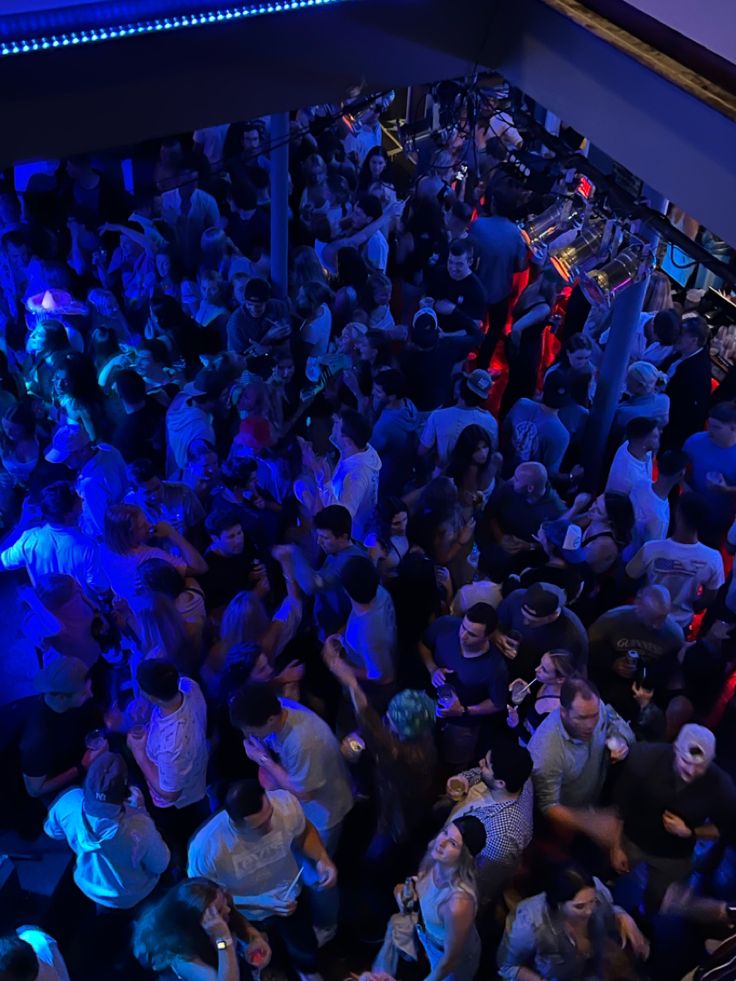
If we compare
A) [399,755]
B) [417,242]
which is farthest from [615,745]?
[417,242]

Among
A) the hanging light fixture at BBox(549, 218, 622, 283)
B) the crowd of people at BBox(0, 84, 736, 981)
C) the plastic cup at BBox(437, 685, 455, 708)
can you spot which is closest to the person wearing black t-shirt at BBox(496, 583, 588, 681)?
the crowd of people at BBox(0, 84, 736, 981)

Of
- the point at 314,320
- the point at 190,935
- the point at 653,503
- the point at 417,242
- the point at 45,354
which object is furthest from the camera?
the point at 417,242

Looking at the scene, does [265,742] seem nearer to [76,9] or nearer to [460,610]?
[460,610]

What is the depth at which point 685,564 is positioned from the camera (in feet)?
11.4

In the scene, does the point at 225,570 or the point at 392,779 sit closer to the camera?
the point at 392,779

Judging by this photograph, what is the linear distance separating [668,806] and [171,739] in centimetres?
148

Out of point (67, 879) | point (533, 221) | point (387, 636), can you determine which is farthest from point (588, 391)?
point (67, 879)

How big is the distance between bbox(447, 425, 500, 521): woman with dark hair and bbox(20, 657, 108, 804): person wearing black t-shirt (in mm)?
1632

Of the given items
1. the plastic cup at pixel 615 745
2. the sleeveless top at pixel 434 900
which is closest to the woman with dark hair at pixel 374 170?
the plastic cup at pixel 615 745

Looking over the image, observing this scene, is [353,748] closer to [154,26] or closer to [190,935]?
[190,935]

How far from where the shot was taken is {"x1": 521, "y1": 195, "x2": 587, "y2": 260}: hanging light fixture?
13.0 feet

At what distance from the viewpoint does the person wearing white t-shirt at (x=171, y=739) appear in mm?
2650

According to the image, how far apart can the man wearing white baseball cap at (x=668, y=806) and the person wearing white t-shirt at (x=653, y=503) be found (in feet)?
3.68

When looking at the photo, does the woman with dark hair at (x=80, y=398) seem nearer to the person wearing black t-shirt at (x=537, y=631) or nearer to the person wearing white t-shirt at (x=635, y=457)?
the person wearing black t-shirt at (x=537, y=631)
